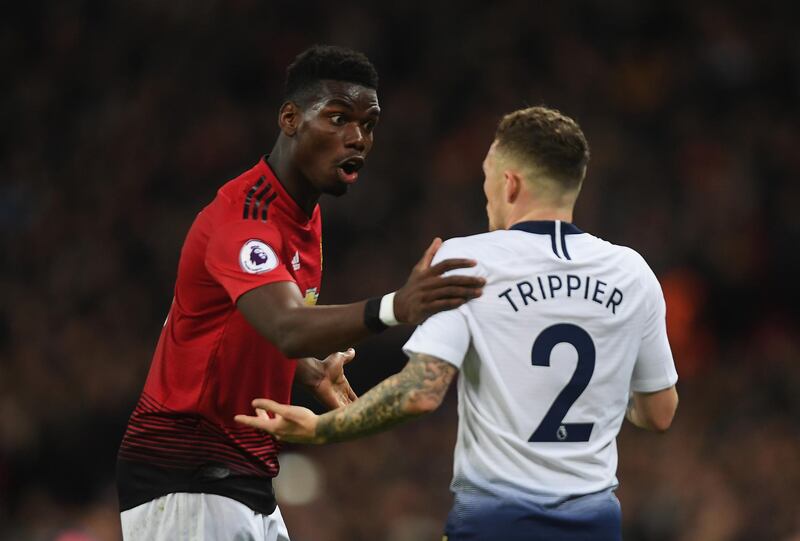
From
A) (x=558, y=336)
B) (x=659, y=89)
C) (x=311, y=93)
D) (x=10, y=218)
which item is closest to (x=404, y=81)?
(x=659, y=89)

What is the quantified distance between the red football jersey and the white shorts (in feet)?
0.12

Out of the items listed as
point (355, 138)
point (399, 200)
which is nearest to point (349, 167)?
point (355, 138)

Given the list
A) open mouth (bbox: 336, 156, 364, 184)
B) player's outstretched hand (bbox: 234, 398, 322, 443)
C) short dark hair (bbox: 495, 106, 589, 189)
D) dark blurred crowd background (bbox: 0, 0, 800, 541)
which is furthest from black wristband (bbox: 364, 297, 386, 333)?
dark blurred crowd background (bbox: 0, 0, 800, 541)

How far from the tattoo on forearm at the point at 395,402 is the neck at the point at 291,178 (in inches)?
41.2

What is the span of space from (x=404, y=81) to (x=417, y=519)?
18.8 feet

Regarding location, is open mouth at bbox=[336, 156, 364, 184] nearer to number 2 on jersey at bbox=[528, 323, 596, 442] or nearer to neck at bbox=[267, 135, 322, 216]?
neck at bbox=[267, 135, 322, 216]

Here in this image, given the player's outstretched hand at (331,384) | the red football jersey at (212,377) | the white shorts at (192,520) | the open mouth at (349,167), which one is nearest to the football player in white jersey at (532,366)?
the red football jersey at (212,377)

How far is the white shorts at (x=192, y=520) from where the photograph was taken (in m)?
4.74

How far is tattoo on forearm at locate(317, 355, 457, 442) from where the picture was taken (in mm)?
3965

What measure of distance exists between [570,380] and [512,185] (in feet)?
2.06

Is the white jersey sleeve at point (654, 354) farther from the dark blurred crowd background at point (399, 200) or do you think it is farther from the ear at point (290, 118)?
the dark blurred crowd background at point (399, 200)

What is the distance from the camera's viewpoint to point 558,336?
3986 millimetres

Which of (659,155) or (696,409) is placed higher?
(659,155)

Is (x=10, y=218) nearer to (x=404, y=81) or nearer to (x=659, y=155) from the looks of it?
(x=404, y=81)
